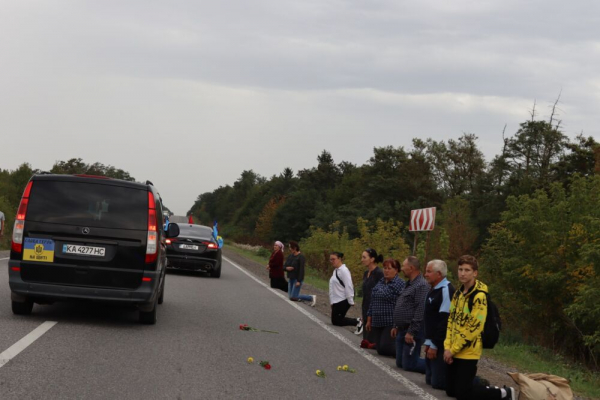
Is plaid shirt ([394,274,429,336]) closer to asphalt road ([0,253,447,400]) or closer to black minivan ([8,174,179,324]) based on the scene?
asphalt road ([0,253,447,400])

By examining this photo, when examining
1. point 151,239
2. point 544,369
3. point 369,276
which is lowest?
point 544,369

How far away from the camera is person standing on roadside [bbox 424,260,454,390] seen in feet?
27.4

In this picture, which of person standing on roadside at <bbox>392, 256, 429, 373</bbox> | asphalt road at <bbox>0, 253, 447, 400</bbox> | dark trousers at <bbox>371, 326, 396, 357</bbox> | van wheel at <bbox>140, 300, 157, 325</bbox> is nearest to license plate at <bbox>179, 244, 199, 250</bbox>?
asphalt road at <bbox>0, 253, 447, 400</bbox>

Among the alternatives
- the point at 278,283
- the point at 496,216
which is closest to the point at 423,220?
the point at 278,283

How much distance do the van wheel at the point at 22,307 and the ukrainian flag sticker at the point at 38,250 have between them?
2.96 feet

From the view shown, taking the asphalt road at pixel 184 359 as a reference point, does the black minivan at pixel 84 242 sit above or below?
above

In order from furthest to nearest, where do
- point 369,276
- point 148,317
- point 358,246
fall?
point 358,246
point 369,276
point 148,317

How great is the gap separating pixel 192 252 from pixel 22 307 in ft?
41.8

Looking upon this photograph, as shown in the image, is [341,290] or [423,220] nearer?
[341,290]

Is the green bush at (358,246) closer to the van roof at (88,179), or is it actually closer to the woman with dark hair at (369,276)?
the woman with dark hair at (369,276)

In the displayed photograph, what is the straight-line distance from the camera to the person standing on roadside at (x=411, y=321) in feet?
31.1

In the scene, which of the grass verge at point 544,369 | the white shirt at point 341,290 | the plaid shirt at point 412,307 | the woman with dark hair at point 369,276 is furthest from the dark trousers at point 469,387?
the white shirt at point 341,290

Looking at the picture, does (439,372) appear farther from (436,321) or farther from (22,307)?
(22,307)

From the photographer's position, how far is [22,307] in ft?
36.8
